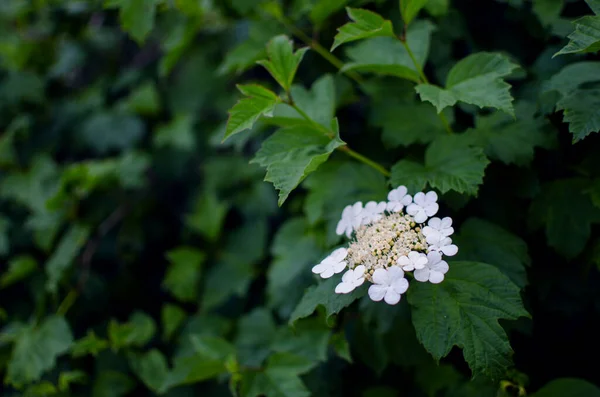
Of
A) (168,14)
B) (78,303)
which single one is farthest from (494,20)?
(78,303)

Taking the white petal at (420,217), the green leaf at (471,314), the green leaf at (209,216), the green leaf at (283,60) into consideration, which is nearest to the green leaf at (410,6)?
the green leaf at (283,60)

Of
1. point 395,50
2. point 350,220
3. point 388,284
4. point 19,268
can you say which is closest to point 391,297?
point 388,284

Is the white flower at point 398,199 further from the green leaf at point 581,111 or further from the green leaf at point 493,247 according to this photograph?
the green leaf at point 581,111

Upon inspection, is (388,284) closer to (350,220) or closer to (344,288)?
(344,288)

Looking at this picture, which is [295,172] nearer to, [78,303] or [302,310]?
[302,310]

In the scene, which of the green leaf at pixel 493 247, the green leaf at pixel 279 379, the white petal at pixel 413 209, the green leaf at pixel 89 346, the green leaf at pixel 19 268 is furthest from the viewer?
the green leaf at pixel 19 268

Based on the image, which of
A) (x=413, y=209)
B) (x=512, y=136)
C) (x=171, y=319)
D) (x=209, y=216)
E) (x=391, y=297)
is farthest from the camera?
(x=209, y=216)
